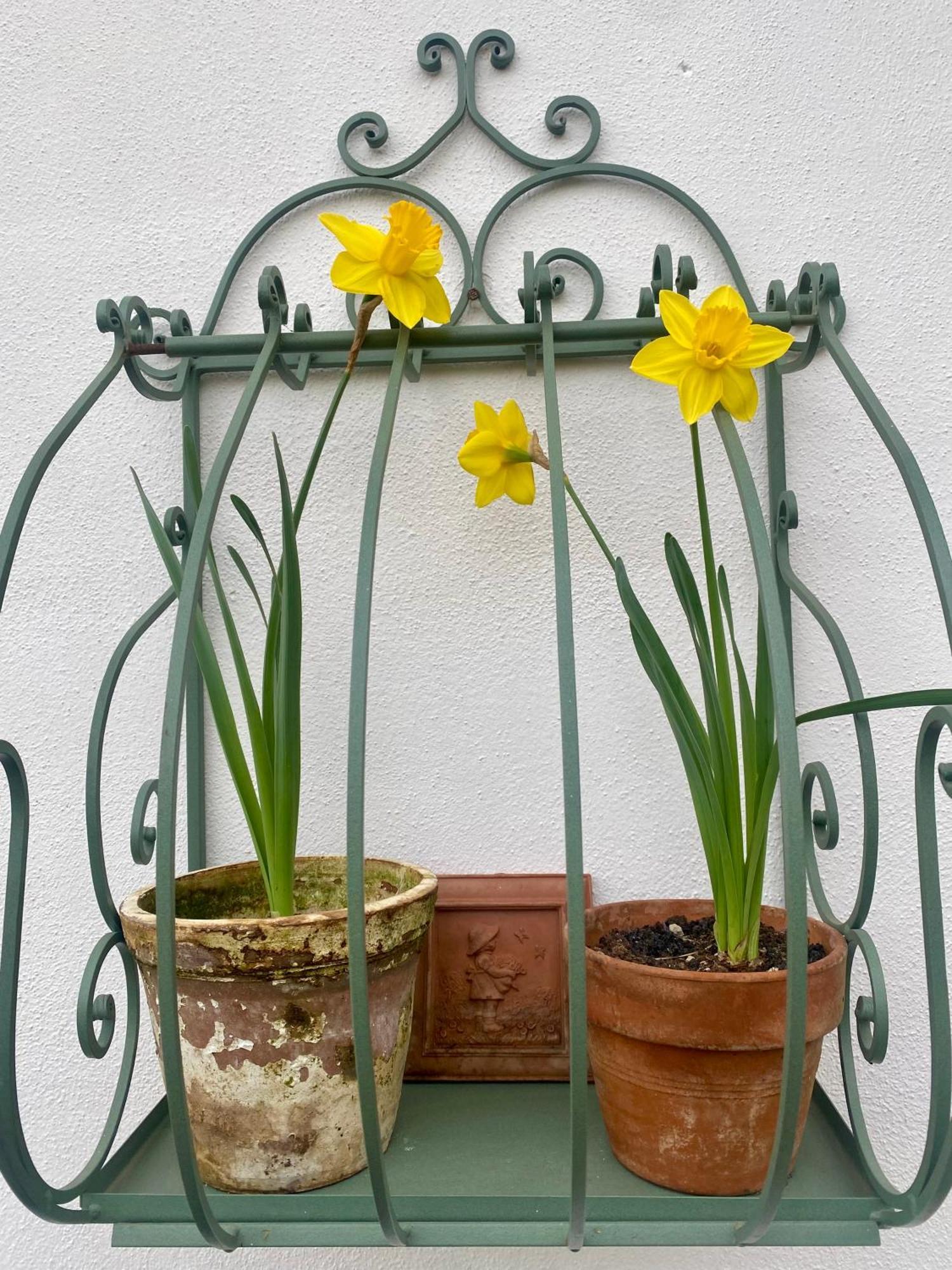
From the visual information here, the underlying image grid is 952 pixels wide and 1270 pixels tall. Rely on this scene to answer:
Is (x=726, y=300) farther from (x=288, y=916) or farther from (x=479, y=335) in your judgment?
(x=288, y=916)

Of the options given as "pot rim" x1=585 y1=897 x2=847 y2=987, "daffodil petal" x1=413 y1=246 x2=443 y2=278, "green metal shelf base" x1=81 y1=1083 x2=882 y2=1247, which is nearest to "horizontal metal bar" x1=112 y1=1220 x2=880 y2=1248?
"green metal shelf base" x1=81 y1=1083 x2=882 y2=1247

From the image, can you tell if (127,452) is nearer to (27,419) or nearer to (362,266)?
(27,419)

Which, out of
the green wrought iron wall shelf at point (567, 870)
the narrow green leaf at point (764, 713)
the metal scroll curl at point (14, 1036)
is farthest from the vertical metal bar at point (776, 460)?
the metal scroll curl at point (14, 1036)

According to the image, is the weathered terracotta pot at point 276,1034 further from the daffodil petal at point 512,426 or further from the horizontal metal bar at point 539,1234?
the daffodil petal at point 512,426

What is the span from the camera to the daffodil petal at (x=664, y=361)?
2.10 ft

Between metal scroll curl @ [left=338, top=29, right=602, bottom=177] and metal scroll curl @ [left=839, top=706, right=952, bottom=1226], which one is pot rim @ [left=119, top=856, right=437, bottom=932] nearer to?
metal scroll curl @ [left=839, top=706, right=952, bottom=1226]

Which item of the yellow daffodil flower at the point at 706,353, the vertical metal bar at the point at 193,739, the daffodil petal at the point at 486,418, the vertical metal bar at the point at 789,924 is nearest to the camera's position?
the vertical metal bar at the point at 789,924

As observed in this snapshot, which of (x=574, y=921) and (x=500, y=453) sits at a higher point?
(x=500, y=453)

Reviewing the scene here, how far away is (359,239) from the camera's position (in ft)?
2.15

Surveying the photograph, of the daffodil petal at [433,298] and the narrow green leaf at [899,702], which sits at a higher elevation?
the daffodil petal at [433,298]

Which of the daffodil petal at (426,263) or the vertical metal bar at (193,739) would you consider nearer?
the daffodil petal at (426,263)

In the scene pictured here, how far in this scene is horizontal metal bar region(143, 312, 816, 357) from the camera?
2.35 ft

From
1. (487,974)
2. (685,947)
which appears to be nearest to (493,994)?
(487,974)

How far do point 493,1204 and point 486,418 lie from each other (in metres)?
0.54
